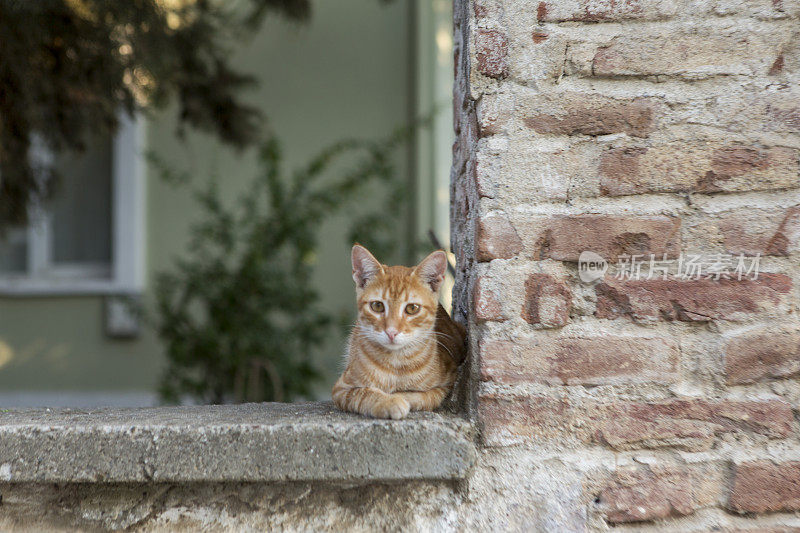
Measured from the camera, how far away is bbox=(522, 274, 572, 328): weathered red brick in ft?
4.88

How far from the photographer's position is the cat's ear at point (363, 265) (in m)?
2.04

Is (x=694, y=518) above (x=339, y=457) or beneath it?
beneath

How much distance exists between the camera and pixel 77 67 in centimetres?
322

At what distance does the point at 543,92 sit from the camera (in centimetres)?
150

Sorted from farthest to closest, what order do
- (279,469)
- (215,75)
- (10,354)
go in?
(10,354) < (215,75) < (279,469)

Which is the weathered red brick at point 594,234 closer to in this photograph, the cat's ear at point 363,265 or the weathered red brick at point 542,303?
the weathered red brick at point 542,303

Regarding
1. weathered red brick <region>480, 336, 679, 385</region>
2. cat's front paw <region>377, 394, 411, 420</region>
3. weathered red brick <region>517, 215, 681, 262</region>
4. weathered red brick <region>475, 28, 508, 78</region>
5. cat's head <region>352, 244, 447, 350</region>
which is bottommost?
cat's front paw <region>377, 394, 411, 420</region>

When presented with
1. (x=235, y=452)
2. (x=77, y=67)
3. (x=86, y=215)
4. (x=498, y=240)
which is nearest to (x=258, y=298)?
(x=77, y=67)

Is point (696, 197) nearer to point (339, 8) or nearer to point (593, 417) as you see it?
point (593, 417)

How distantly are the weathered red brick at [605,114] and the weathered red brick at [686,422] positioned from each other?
606 mm

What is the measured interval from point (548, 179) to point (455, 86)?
49cm

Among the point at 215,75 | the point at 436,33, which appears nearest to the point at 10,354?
the point at 215,75

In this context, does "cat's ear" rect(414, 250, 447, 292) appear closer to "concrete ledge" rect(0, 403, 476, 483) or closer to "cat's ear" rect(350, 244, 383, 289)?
"cat's ear" rect(350, 244, 383, 289)

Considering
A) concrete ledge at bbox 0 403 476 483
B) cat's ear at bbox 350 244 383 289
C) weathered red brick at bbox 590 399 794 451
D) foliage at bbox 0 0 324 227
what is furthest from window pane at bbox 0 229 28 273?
weathered red brick at bbox 590 399 794 451
